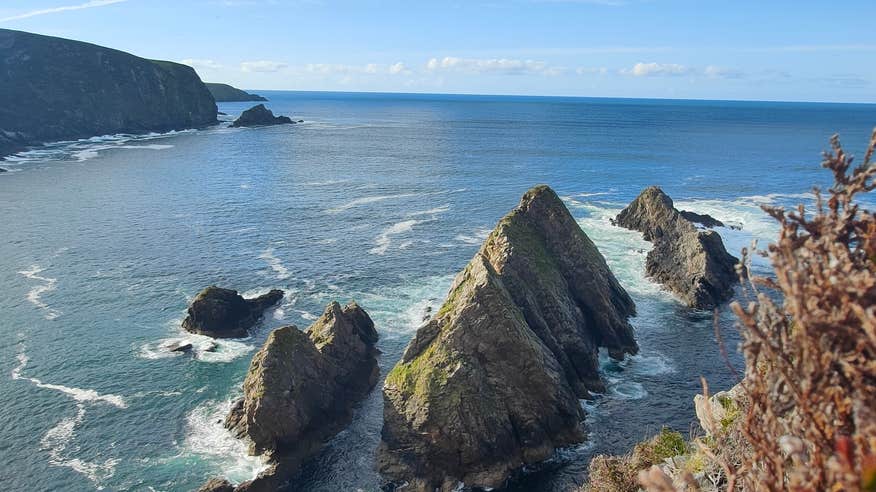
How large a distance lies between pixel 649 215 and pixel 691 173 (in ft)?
218

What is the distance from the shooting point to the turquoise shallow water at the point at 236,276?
40906 mm

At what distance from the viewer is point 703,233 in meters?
70.7

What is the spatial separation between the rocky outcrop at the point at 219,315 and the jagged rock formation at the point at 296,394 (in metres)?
12.2

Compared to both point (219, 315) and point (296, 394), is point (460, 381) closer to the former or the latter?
point (296, 394)

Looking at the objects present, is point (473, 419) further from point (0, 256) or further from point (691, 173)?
point (691, 173)

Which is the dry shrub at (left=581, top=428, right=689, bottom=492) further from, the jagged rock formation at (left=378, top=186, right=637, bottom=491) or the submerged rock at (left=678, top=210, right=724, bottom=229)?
the submerged rock at (left=678, top=210, right=724, bottom=229)

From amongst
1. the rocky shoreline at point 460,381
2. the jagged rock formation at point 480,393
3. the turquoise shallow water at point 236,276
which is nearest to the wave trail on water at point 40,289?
the turquoise shallow water at point 236,276

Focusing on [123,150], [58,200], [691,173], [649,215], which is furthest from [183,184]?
[691,173]

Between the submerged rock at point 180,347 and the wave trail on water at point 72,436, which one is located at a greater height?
the submerged rock at point 180,347

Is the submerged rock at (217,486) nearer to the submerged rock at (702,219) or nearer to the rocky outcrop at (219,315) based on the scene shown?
the rocky outcrop at (219,315)

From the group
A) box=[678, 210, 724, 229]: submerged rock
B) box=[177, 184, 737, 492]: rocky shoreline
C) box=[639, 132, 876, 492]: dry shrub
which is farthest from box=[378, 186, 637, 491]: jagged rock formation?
box=[678, 210, 724, 229]: submerged rock

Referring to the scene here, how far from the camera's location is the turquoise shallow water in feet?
134

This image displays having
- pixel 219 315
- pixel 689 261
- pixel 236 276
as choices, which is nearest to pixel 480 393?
pixel 219 315

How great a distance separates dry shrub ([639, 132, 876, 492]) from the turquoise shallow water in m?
32.1
